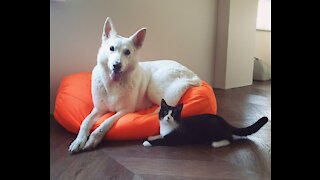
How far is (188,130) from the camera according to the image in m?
1.24

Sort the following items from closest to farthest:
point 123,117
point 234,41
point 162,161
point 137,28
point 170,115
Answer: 1. point 162,161
2. point 170,115
3. point 123,117
4. point 137,28
5. point 234,41

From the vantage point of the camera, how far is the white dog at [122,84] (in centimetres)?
127

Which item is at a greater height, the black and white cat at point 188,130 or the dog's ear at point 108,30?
the dog's ear at point 108,30

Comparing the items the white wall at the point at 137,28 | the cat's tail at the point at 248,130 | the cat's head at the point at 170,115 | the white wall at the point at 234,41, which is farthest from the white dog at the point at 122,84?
the white wall at the point at 234,41

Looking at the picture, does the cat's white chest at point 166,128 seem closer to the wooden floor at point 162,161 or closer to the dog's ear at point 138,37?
the wooden floor at point 162,161

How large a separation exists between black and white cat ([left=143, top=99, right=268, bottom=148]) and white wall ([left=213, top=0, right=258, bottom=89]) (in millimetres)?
1580

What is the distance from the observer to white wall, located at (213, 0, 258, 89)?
266 cm

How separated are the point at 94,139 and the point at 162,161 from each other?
0.35 m

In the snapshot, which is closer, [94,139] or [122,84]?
[94,139]

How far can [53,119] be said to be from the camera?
63.3 inches

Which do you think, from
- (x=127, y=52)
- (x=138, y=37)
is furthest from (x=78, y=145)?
(x=138, y=37)

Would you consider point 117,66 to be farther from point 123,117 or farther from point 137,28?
A: point 137,28

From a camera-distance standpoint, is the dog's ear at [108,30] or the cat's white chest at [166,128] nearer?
the cat's white chest at [166,128]
